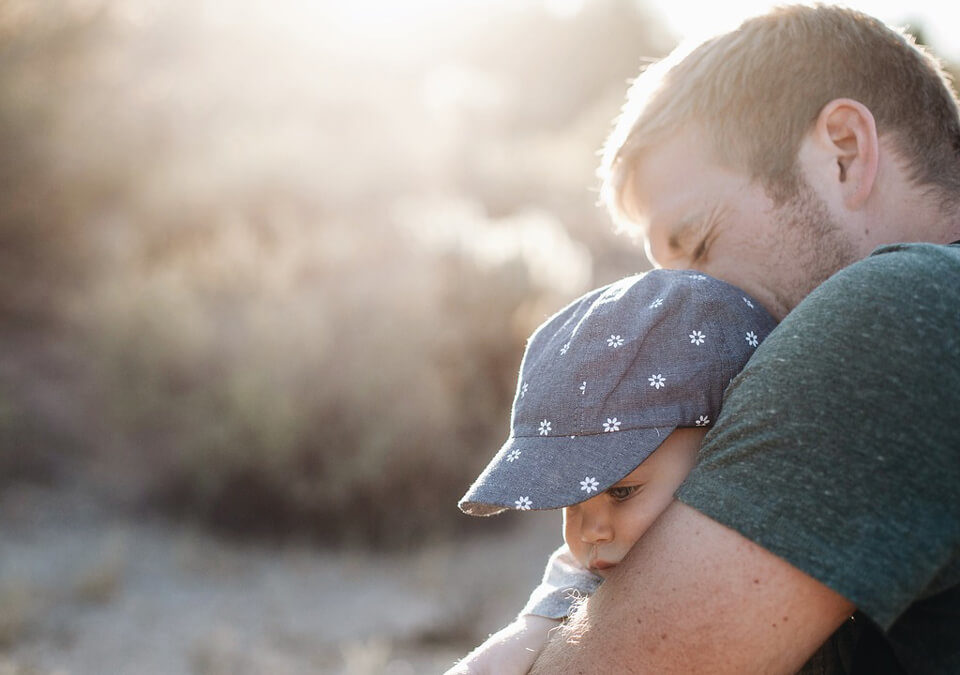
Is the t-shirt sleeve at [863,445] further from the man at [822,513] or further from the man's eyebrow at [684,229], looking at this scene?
the man's eyebrow at [684,229]

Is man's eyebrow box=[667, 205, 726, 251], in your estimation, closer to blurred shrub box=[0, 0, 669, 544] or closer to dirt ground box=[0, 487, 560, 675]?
dirt ground box=[0, 487, 560, 675]

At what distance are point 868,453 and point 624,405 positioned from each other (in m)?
0.44

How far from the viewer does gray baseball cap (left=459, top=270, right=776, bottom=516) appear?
4.66 feet

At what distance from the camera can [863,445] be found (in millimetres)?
1083

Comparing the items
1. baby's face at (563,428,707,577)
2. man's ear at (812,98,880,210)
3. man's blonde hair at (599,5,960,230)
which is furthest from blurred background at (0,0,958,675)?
baby's face at (563,428,707,577)

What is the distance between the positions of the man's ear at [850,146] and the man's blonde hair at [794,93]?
0.04 meters

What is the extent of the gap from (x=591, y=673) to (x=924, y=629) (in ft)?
1.48

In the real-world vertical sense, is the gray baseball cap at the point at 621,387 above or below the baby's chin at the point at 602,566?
above

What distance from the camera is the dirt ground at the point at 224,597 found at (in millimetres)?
4117

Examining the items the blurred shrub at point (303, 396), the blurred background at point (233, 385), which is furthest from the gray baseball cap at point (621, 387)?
the blurred shrub at point (303, 396)

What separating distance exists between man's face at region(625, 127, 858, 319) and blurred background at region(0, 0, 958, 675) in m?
0.39

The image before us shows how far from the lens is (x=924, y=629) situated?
116 centimetres

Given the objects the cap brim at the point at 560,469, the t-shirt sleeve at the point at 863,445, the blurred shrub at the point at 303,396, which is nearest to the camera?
the t-shirt sleeve at the point at 863,445

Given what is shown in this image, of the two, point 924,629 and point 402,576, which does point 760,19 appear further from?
point 402,576
